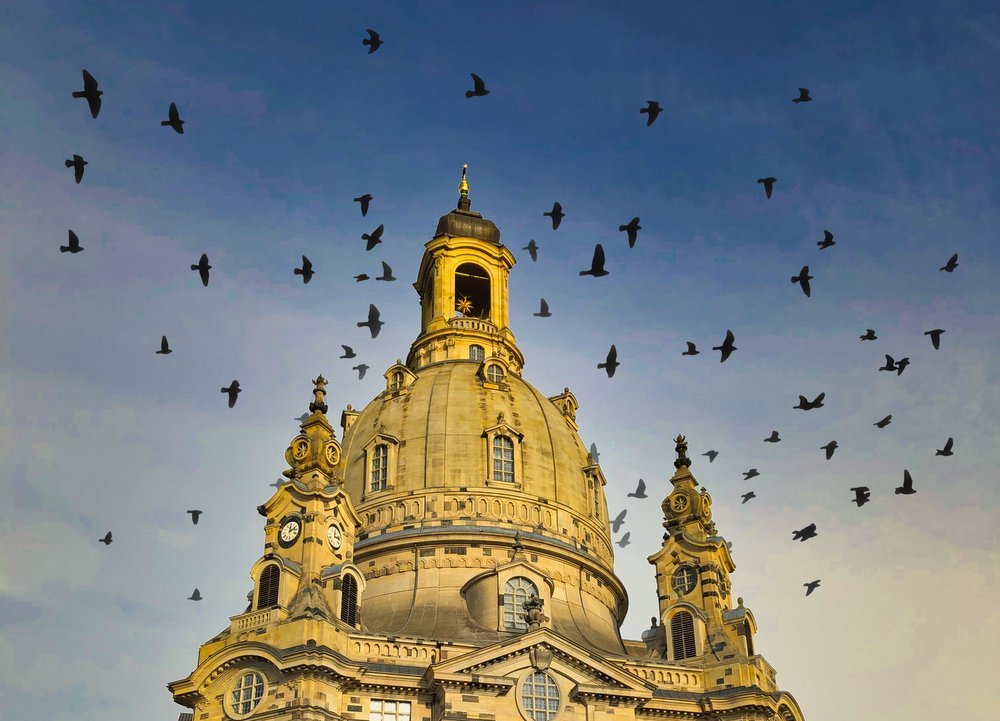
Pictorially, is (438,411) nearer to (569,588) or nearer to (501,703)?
(569,588)

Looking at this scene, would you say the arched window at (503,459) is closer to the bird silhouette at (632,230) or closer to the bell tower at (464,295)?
the bell tower at (464,295)

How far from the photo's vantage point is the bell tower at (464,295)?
74938mm

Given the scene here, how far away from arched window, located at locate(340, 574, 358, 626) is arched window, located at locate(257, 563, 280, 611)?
9.87ft

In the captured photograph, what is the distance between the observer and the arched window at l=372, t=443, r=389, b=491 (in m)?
65.3

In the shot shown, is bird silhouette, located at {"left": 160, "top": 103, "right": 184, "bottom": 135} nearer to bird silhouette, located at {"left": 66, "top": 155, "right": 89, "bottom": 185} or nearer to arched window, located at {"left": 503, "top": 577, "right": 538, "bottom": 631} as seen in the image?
bird silhouette, located at {"left": 66, "top": 155, "right": 89, "bottom": 185}

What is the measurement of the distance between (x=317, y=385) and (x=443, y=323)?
14.9 meters

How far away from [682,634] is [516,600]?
8.90 metres

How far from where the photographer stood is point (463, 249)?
79.4 meters

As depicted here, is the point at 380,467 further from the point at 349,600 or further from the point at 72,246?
the point at 72,246

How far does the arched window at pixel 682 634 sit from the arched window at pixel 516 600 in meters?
7.72

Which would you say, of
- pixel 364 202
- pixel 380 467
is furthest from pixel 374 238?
pixel 380 467

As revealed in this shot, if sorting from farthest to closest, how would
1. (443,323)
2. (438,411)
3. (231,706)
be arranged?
1. (443,323)
2. (438,411)
3. (231,706)

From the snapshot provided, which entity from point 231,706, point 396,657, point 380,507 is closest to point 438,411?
point 380,507

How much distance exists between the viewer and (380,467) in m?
65.9
